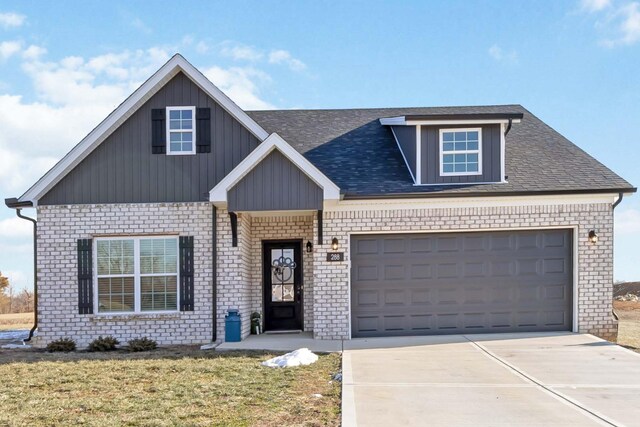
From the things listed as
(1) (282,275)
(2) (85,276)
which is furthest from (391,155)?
(2) (85,276)

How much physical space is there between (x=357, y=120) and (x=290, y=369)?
9136mm

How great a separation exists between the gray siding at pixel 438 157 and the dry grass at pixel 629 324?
4.49m

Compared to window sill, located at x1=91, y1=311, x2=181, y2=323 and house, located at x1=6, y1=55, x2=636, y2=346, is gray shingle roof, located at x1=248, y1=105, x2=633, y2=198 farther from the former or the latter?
window sill, located at x1=91, y1=311, x2=181, y2=323

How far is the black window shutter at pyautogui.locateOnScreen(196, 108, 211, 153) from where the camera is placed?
43.1 ft

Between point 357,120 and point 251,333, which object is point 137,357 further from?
point 357,120

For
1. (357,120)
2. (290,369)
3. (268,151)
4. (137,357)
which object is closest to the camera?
(290,369)

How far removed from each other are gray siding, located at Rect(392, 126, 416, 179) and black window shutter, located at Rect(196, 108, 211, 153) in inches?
186

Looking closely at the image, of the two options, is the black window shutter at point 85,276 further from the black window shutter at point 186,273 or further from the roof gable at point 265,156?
the roof gable at point 265,156

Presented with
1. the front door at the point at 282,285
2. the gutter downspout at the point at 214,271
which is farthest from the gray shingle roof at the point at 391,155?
the gutter downspout at the point at 214,271

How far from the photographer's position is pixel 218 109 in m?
13.2

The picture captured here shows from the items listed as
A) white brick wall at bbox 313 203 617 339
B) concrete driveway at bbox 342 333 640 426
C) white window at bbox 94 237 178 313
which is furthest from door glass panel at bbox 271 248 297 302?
concrete driveway at bbox 342 333 640 426

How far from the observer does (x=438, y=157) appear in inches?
525

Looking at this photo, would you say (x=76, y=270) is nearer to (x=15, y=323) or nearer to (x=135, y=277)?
(x=135, y=277)

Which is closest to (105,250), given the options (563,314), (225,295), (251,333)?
(225,295)
